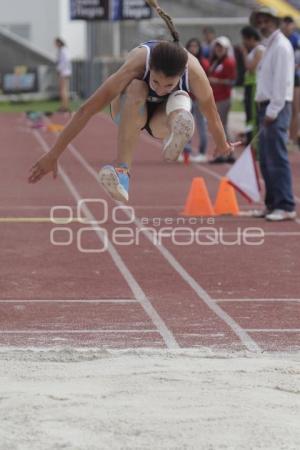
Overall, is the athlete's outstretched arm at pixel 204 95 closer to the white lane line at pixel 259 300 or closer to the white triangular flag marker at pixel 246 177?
the white lane line at pixel 259 300

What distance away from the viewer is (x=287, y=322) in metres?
8.28

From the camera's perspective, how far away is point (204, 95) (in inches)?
296

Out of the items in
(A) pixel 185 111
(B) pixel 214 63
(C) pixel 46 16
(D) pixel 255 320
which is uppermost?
(A) pixel 185 111

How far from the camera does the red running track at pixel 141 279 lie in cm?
791

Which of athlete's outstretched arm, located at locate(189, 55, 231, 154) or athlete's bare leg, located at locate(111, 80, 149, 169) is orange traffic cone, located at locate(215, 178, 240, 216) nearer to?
athlete's outstretched arm, located at locate(189, 55, 231, 154)

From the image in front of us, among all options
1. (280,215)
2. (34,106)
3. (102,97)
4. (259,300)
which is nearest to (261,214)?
(280,215)

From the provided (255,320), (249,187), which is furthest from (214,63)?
(255,320)

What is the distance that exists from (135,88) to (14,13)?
117 ft

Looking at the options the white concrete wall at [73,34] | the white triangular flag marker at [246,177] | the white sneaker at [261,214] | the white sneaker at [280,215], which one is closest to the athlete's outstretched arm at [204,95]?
the white sneaker at [280,215]

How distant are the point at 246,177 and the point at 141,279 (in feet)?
13.3

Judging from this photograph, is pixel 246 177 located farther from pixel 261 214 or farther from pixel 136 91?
pixel 136 91

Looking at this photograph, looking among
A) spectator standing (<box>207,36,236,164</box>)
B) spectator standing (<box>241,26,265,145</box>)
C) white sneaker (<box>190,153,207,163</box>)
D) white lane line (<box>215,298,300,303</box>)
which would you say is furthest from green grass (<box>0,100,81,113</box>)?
white lane line (<box>215,298,300,303</box>)

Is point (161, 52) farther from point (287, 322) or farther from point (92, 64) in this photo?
point (92, 64)

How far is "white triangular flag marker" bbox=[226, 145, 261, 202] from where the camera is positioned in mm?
13496
